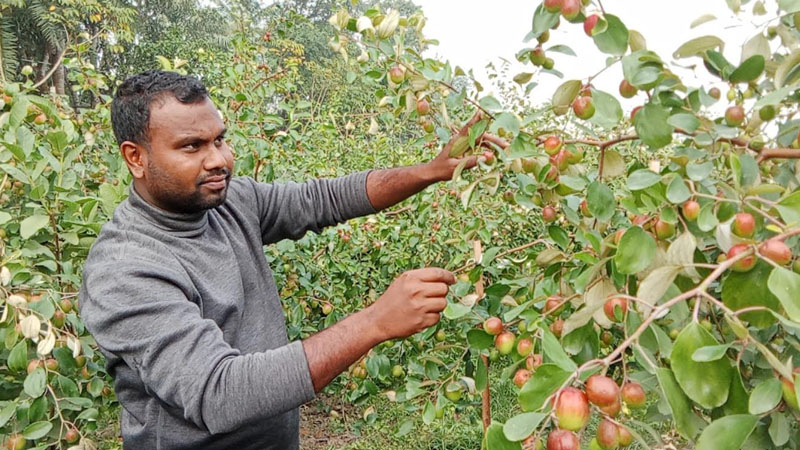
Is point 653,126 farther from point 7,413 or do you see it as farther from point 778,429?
point 7,413

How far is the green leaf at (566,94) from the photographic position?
3.11ft

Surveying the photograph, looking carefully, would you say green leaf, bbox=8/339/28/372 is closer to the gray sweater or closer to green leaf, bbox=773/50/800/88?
the gray sweater

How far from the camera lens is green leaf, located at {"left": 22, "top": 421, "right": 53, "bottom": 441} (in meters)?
1.34

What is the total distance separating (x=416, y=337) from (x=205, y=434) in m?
0.74

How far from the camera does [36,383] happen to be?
52.3 inches

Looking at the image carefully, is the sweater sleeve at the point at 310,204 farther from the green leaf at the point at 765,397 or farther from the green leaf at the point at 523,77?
the green leaf at the point at 765,397

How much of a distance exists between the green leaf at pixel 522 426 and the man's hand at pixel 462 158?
0.77 m

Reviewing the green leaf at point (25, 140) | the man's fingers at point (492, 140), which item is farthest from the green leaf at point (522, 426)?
the green leaf at point (25, 140)

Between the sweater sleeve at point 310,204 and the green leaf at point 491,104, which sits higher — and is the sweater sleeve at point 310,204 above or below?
below

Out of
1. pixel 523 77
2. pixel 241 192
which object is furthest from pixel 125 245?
pixel 523 77

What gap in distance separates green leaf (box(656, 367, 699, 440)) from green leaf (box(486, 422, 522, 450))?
0.16 meters

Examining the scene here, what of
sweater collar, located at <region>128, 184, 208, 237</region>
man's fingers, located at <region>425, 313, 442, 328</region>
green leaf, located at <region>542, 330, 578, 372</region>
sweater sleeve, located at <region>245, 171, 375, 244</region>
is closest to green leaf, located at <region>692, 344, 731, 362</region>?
green leaf, located at <region>542, 330, 578, 372</region>

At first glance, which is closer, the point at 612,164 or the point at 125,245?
the point at 612,164

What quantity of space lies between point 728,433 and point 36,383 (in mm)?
A: 1393
